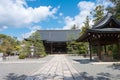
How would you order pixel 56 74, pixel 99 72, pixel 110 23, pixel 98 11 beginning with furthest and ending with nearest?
pixel 98 11
pixel 110 23
pixel 99 72
pixel 56 74

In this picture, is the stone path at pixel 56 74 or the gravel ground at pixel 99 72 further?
the gravel ground at pixel 99 72

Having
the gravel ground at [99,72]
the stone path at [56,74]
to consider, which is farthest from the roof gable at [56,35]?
the stone path at [56,74]

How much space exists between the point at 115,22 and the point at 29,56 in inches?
529

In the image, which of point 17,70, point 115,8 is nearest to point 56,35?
point 115,8

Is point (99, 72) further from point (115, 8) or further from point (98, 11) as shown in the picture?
point (98, 11)

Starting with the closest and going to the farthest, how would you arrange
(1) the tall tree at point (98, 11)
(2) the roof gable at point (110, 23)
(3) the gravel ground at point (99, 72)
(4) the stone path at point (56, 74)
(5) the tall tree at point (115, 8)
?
(4) the stone path at point (56, 74) < (3) the gravel ground at point (99, 72) < (2) the roof gable at point (110, 23) < (5) the tall tree at point (115, 8) < (1) the tall tree at point (98, 11)

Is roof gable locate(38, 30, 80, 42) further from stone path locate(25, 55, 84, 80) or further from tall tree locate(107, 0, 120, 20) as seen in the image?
stone path locate(25, 55, 84, 80)

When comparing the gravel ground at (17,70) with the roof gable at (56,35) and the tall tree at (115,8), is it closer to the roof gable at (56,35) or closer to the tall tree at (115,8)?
the tall tree at (115,8)

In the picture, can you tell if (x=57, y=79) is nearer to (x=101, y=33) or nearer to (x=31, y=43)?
(x=101, y=33)

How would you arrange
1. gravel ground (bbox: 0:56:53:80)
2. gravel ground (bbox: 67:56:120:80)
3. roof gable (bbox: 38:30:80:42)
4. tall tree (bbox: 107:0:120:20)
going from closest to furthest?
1. gravel ground (bbox: 67:56:120:80)
2. gravel ground (bbox: 0:56:53:80)
3. tall tree (bbox: 107:0:120:20)
4. roof gable (bbox: 38:30:80:42)

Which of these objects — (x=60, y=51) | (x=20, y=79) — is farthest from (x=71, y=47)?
(x=20, y=79)

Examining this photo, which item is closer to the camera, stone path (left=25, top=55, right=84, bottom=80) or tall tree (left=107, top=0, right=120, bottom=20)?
stone path (left=25, top=55, right=84, bottom=80)

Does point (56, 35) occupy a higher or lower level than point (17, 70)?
higher

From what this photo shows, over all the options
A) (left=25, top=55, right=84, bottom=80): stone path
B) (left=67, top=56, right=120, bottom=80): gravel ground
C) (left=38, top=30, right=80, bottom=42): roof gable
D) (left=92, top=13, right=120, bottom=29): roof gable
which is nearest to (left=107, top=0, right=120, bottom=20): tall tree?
(left=92, top=13, right=120, bottom=29): roof gable
